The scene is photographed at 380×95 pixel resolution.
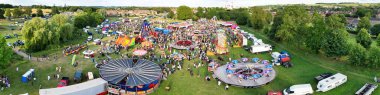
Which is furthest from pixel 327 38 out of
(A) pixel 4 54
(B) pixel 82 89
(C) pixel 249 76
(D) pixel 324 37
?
(A) pixel 4 54

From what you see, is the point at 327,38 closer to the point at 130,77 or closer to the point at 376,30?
the point at 130,77

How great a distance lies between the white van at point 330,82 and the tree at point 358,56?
585cm

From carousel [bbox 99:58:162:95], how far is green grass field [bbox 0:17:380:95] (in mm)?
1316

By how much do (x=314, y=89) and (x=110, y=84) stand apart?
869 inches

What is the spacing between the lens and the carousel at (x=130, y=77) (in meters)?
28.7

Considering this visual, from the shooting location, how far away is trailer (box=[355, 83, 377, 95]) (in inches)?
1154

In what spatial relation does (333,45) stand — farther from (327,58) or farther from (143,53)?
(143,53)

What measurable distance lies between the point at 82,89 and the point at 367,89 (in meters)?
29.2

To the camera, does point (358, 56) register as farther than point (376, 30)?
No

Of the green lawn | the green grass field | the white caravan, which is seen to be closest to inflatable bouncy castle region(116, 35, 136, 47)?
the green grass field

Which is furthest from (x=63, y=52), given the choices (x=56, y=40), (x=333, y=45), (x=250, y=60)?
(x=333, y=45)

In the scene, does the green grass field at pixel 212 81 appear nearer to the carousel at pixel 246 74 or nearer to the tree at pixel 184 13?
the carousel at pixel 246 74

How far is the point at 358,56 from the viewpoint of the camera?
3666 cm

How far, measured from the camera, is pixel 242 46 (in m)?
51.9
